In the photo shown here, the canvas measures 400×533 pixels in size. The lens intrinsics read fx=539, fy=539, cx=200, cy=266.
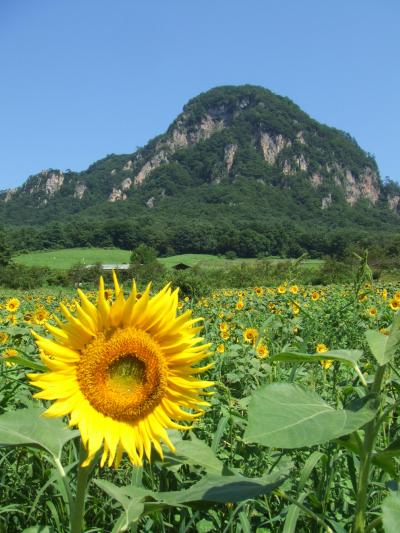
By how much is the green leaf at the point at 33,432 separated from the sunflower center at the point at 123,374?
0.14 metres

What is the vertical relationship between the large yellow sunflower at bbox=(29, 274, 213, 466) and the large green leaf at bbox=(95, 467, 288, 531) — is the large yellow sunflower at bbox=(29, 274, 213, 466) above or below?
above

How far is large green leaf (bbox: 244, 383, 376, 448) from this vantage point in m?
0.74

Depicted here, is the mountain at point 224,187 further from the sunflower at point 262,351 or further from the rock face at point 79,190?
the sunflower at point 262,351

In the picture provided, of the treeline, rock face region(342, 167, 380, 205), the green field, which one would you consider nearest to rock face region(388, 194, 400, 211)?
rock face region(342, 167, 380, 205)

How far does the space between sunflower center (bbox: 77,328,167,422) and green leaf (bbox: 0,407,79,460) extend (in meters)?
0.14

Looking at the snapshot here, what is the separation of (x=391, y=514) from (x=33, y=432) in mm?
762

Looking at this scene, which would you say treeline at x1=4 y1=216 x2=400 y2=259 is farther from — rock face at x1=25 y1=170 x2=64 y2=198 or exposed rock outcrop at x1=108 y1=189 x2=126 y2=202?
rock face at x1=25 y1=170 x2=64 y2=198

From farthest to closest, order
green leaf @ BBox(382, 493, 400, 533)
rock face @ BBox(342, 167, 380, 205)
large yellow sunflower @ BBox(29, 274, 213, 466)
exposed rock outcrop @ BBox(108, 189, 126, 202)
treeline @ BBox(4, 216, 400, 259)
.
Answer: rock face @ BBox(342, 167, 380, 205)
exposed rock outcrop @ BBox(108, 189, 126, 202)
treeline @ BBox(4, 216, 400, 259)
large yellow sunflower @ BBox(29, 274, 213, 466)
green leaf @ BBox(382, 493, 400, 533)

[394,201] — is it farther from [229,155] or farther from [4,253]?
[4,253]

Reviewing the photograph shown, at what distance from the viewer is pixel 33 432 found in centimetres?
117

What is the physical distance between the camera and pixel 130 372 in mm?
1146

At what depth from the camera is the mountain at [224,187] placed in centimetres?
9219

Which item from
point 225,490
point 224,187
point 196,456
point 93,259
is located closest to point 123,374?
point 196,456

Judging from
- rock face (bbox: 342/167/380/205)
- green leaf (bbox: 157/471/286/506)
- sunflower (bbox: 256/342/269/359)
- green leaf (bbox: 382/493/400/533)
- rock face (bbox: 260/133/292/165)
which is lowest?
sunflower (bbox: 256/342/269/359)
